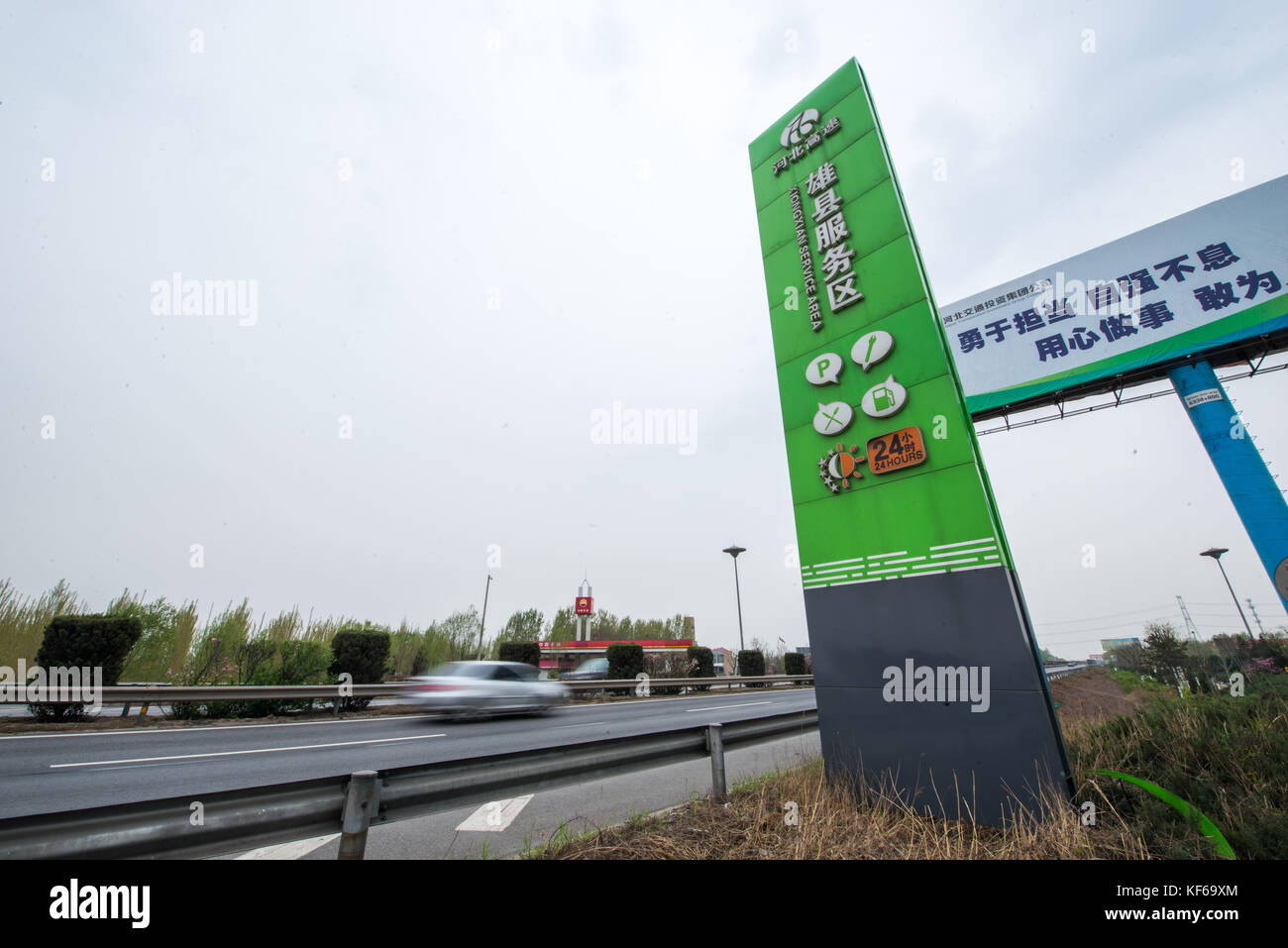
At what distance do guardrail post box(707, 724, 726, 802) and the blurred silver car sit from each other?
8.54 metres

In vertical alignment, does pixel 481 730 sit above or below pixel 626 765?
below

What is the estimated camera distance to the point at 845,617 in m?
4.97

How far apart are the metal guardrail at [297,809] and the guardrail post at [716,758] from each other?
3.16ft

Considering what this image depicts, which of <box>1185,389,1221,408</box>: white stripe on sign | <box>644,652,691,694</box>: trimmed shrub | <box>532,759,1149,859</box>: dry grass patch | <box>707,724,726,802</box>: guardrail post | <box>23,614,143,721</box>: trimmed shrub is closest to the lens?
<box>532,759,1149,859</box>: dry grass patch

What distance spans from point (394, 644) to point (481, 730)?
14.9 metres

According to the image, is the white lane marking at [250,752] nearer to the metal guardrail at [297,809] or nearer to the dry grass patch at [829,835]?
the dry grass patch at [829,835]

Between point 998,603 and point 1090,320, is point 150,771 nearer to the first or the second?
point 998,603

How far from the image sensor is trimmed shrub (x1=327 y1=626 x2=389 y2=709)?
14383 millimetres

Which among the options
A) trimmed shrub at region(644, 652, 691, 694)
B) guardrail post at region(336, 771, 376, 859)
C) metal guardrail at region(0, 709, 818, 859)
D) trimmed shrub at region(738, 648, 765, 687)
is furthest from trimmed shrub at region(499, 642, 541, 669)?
guardrail post at region(336, 771, 376, 859)

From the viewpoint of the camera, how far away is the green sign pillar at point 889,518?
404 centimetres

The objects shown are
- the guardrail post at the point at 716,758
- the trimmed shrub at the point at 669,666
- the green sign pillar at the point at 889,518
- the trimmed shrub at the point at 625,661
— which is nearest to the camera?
the green sign pillar at the point at 889,518

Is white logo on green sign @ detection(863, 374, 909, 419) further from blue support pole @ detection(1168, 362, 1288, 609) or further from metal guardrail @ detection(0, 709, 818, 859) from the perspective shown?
blue support pole @ detection(1168, 362, 1288, 609)

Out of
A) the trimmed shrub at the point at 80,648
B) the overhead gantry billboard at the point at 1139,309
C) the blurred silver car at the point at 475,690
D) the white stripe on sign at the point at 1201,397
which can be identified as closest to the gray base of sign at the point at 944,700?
the blurred silver car at the point at 475,690
